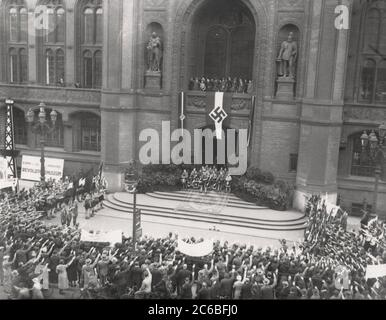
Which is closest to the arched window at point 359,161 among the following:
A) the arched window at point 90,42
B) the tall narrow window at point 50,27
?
the arched window at point 90,42

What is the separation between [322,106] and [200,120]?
8148mm

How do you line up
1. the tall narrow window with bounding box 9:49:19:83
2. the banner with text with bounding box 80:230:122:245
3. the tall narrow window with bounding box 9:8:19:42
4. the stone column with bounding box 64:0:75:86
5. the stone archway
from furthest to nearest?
the tall narrow window with bounding box 9:49:19:83, the tall narrow window with bounding box 9:8:19:42, the stone column with bounding box 64:0:75:86, the stone archway, the banner with text with bounding box 80:230:122:245

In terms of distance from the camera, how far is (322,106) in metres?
26.7

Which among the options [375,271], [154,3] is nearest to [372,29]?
[154,3]

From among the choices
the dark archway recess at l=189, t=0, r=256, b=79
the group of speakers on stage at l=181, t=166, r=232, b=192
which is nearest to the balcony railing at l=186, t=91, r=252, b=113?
the dark archway recess at l=189, t=0, r=256, b=79

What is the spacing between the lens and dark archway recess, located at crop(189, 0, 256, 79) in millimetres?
31188

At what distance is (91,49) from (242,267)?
74.8 ft

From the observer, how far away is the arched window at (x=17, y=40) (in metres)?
34.7

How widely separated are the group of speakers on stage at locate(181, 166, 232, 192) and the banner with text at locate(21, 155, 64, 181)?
9184mm

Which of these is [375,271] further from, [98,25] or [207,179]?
[98,25]

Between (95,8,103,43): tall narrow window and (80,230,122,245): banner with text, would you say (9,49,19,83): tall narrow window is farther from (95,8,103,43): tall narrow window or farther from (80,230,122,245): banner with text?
(80,230,122,245): banner with text

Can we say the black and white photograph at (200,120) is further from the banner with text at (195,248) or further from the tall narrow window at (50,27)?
the banner with text at (195,248)

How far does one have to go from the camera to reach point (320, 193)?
1066 inches
